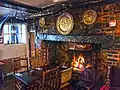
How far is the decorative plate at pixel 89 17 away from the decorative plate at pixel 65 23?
382 mm

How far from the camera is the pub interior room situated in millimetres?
3227

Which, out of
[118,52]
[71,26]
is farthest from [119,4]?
[71,26]

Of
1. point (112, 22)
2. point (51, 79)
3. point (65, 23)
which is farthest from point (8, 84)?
point (112, 22)

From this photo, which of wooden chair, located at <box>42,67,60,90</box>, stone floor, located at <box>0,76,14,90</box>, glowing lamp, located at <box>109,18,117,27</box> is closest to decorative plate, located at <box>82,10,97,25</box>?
glowing lamp, located at <box>109,18,117,27</box>

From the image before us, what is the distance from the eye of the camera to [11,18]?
211 inches

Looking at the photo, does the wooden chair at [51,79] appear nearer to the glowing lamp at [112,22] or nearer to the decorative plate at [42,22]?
the glowing lamp at [112,22]

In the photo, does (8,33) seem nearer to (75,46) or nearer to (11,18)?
(11,18)

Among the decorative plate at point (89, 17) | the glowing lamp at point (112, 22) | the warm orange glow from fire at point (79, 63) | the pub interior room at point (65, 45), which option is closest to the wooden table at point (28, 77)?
the pub interior room at point (65, 45)

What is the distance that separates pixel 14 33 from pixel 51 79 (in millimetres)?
3631

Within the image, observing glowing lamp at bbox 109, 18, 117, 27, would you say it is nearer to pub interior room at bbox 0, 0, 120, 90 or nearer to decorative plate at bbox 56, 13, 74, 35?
pub interior room at bbox 0, 0, 120, 90

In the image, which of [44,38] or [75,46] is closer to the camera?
[75,46]

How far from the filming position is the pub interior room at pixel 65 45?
3227 millimetres

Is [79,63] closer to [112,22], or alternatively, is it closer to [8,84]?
[112,22]

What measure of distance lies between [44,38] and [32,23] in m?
0.89
